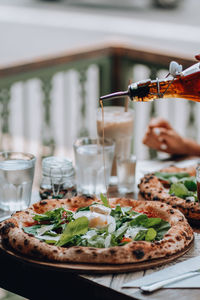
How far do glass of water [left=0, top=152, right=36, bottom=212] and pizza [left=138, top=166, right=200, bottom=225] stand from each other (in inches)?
17.2

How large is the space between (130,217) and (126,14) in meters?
10.7

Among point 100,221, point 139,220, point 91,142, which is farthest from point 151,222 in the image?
point 91,142

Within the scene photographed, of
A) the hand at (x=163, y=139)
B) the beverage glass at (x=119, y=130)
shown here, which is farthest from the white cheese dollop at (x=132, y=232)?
the hand at (x=163, y=139)

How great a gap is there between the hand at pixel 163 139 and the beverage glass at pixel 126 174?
1.54 ft

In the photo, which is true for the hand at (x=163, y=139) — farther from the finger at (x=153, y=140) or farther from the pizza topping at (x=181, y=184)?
the pizza topping at (x=181, y=184)

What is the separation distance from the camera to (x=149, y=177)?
2.17 meters

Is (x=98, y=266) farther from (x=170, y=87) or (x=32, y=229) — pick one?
(x=170, y=87)

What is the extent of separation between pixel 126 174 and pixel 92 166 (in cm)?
15

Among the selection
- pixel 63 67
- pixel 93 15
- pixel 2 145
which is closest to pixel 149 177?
pixel 63 67

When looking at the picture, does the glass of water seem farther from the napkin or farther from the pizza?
the napkin

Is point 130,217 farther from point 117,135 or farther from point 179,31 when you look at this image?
point 179,31

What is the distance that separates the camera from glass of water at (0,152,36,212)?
2.01 meters

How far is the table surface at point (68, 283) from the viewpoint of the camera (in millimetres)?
1396

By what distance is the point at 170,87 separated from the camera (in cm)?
176
